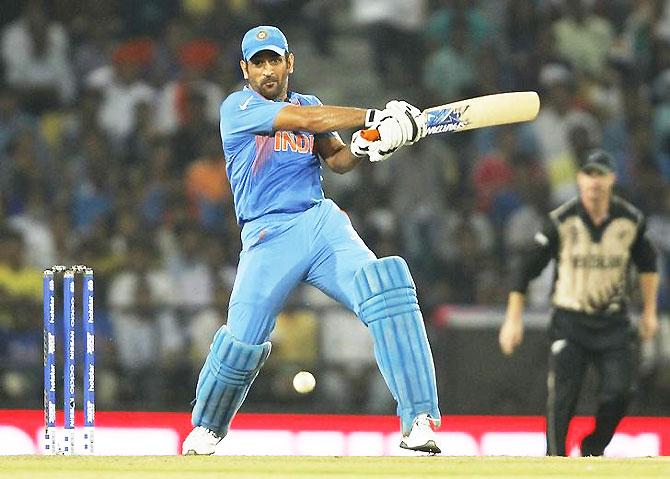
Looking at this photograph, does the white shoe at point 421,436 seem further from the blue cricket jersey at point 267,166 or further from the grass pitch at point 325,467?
the blue cricket jersey at point 267,166

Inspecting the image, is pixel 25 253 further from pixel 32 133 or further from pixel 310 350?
pixel 310 350

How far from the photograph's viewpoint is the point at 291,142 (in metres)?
5.81

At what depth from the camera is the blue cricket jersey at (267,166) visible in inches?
227

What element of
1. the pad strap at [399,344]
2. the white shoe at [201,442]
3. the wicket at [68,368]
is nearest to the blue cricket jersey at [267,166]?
the pad strap at [399,344]

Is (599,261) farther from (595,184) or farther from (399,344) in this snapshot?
(399,344)

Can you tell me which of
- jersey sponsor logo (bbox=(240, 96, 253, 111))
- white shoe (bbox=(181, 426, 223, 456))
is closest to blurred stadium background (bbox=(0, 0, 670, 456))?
white shoe (bbox=(181, 426, 223, 456))

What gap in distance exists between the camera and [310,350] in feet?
29.9

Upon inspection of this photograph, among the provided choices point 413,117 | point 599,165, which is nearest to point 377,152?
point 413,117

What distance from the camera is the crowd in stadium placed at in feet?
31.1

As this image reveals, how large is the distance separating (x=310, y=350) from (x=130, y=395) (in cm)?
106

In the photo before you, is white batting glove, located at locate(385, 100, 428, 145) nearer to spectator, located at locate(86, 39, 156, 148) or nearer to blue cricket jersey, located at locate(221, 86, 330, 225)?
blue cricket jersey, located at locate(221, 86, 330, 225)

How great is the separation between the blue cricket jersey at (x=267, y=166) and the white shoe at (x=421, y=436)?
910 mm

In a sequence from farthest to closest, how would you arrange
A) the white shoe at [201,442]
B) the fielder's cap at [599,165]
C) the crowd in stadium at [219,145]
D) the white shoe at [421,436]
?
the crowd in stadium at [219,145], the fielder's cap at [599,165], the white shoe at [201,442], the white shoe at [421,436]

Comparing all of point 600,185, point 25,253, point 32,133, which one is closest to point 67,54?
point 32,133
